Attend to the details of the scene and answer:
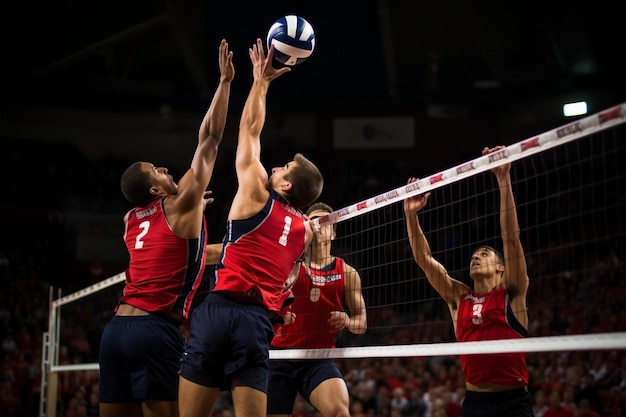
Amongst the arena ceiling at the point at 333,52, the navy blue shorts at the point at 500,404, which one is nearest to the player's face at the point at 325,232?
the navy blue shorts at the point at 500,404

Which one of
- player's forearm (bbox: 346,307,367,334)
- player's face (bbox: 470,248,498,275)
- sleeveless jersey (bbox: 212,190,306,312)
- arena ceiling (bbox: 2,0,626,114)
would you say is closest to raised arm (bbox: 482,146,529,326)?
player's face (bbox: 470,248,498,275)

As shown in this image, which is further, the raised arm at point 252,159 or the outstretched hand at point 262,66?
the outstretched hand at point 262,66

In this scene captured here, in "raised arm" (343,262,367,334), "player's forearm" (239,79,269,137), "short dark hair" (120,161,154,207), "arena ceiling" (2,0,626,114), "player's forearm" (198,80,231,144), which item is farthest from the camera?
"arena ceiling" (2,0,626,114)

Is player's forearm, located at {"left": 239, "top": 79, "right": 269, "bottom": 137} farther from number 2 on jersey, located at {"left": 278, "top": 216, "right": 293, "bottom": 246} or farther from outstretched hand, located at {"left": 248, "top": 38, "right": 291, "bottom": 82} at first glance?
number 2 on jersey, located at {"left": 278, "top": 216, "right": 293, "bottom": 246}

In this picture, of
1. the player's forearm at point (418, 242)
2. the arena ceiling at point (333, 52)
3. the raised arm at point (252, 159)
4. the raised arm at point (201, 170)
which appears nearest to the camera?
the raised arm at point (252, 159)

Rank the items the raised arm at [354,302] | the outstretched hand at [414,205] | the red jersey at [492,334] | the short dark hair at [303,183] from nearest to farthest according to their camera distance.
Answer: the short dark hair at [303,183] → the red jersey at [492,334] → the outstretched hand at [414,205] → the raised arm at [354,302]

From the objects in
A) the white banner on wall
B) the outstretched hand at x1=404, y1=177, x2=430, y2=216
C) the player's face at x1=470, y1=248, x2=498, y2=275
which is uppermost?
the white banner on wall

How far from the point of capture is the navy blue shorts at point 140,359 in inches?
209

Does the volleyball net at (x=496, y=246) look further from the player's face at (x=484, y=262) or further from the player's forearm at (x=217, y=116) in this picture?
the player's forearm at (x=217, y=116)

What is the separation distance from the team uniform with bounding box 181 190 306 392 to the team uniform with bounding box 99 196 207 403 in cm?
61

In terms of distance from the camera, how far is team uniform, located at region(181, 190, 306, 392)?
4730 mm

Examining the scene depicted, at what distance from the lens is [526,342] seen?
4.59 metres

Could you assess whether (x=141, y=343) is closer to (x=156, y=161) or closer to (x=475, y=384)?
(x=475, y=384)

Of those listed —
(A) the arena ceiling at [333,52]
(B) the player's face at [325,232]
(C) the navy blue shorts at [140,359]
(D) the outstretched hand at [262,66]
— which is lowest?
(C) the navy blue shorts at [140,359]
